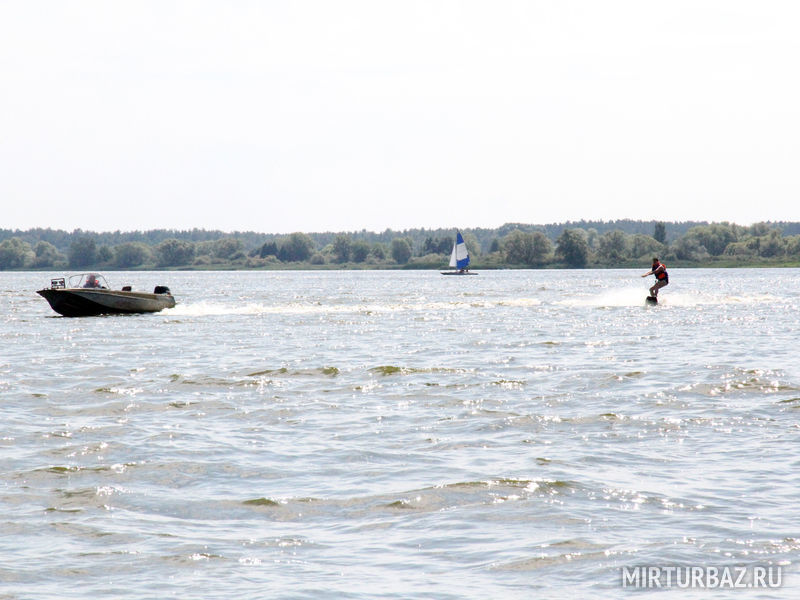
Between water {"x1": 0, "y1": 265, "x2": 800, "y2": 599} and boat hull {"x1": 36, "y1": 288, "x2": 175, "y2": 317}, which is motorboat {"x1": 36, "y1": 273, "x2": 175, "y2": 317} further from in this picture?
water {"x1": 0, "y1": 265, "x2": 800, "y2": 599}

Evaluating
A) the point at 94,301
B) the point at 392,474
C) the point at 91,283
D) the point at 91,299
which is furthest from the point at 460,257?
the point at 392,474

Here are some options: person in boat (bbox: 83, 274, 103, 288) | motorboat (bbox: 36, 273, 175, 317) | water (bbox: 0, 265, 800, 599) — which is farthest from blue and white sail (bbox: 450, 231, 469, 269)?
water (bbox: 0, 265, 800, 599)

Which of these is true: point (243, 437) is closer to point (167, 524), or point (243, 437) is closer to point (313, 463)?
point (313, 463)

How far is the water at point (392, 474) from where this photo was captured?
880 cm

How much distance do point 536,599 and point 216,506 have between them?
4.41m

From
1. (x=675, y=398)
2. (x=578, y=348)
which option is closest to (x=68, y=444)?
(x=675, y=398)

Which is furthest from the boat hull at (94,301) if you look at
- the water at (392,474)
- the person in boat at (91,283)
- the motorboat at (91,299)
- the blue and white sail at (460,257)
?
the blue and white sail at (460,257)

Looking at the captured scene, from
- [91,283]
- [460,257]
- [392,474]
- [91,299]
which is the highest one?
[460,257]

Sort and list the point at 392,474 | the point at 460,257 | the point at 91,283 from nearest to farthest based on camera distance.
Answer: the point at 392,474 < the point at 91,283 < the point at 460,257

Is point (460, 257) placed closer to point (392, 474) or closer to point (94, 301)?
point (94, 301)

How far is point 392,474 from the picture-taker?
1259cm

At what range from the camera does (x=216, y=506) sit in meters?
11.1

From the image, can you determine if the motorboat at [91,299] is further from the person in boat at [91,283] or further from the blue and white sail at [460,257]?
the blue and white sail at [460,257]

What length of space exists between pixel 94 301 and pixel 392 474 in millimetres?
38542
